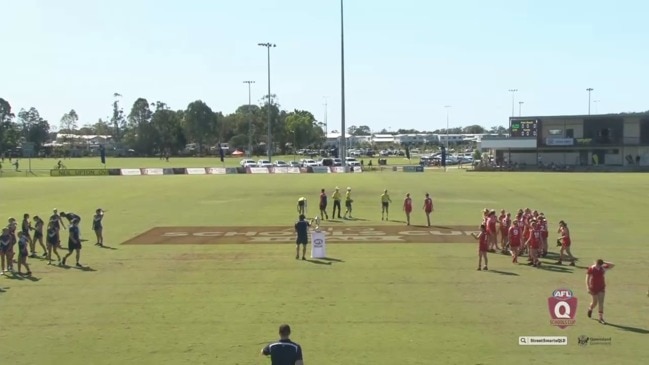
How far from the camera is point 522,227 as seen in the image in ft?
70.6

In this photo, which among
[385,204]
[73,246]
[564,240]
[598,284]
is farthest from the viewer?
[385,204]

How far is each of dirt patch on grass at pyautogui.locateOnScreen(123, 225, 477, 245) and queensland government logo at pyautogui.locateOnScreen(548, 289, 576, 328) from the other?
405 inches

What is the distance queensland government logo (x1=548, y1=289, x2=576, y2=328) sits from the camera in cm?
1384

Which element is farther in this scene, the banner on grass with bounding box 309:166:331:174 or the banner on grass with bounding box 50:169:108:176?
the banner on grass with bounding box 309:166:331:174

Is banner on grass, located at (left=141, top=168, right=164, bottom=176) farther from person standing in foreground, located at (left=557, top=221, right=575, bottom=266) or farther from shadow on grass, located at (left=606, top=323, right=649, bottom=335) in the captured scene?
shadow on grass, located at (left=606, top=323, right=649, bottom=335)

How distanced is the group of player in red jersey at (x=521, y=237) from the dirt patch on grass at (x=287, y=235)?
2781mm

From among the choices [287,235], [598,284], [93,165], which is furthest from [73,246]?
[93,165]

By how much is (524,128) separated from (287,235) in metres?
65.8

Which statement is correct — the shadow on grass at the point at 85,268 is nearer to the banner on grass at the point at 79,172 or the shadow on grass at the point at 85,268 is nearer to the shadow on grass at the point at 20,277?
the shadow on grass at the point at 20,277

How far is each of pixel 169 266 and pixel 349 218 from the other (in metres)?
13.9

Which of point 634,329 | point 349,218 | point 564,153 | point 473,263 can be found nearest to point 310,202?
point 349,218

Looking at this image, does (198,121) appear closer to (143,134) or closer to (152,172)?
(143,134)

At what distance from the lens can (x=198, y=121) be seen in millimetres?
165750

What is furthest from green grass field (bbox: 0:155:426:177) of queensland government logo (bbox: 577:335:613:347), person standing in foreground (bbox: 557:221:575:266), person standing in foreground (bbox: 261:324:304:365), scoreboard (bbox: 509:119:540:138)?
person standing in foreground (bbox: 261:324:304:365)
